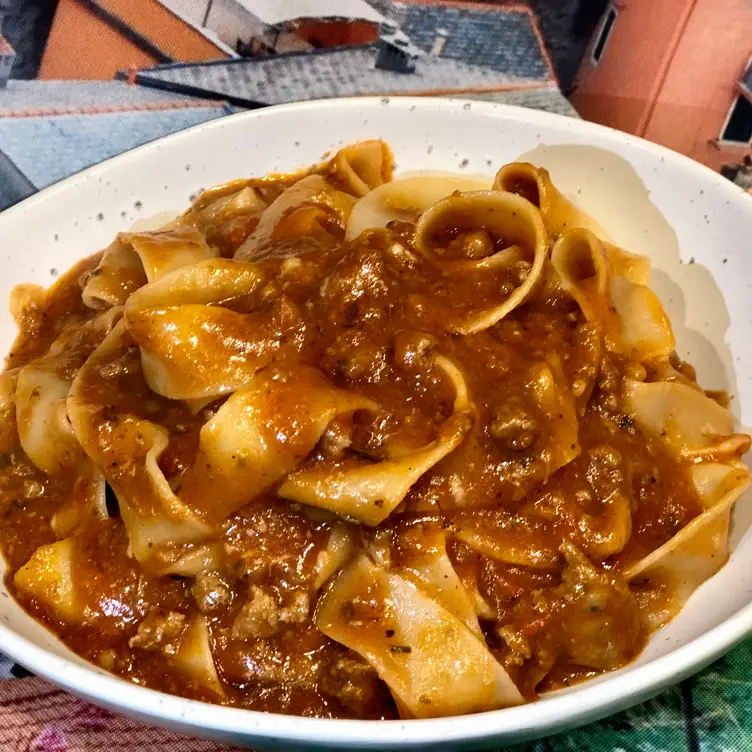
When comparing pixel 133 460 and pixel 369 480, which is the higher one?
pixel 369 480

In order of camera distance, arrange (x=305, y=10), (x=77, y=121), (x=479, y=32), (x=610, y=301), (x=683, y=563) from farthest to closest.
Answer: (x=479, y=32)
(x=305, y=10)
(x=77, y=121)
(x=610, y=301)
(x=683, y=563)

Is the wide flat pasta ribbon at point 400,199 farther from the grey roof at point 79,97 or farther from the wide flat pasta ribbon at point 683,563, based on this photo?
the wide flat pasta ribbon at point 683,563

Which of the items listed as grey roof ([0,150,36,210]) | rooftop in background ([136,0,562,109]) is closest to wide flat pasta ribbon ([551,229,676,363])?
rooftop in background ([136,0,562,109])

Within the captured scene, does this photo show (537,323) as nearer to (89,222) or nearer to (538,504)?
(538,504)

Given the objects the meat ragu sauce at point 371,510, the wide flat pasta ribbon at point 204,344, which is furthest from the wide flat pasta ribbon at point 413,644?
the wide flat pasta ribbon at point 204,344

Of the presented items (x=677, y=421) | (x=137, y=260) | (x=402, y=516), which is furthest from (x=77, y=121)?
(x=677, y=421)

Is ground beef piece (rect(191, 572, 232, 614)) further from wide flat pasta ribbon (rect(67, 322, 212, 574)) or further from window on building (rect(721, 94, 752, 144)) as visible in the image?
window on building (rect(721, 94, 752, 144))

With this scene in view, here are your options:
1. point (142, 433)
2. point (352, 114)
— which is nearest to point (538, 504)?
point (142, 433)

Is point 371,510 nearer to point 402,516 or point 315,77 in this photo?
point 402,516
